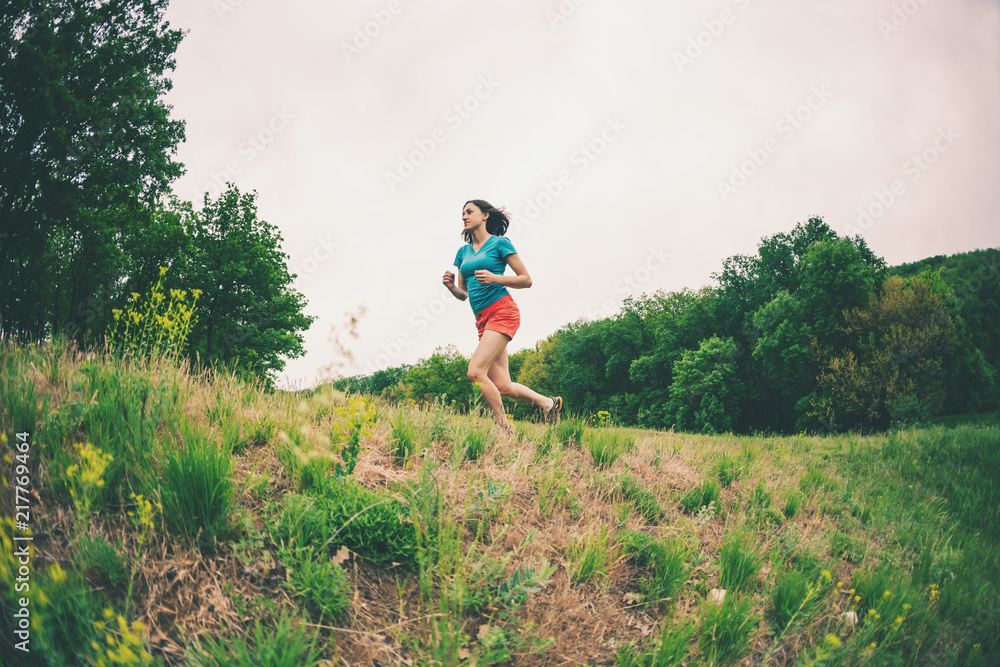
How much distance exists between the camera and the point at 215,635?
2.00 metres

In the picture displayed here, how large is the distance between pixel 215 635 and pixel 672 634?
223 centimetres

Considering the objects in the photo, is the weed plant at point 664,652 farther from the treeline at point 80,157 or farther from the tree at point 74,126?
the tree at point 74,126

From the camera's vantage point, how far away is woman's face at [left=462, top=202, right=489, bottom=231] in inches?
215

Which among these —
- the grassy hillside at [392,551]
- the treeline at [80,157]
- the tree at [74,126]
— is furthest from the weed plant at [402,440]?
the tree at [74,126]

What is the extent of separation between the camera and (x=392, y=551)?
248 cm

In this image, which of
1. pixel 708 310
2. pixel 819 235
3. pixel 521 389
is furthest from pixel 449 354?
pixel 521 389

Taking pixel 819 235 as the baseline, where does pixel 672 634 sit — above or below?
below

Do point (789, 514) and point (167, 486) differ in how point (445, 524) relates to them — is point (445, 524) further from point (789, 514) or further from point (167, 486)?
point (789, 514)

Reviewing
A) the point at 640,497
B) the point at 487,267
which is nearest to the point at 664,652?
the point at 640,497

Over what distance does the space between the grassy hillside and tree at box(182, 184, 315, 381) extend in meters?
20.5

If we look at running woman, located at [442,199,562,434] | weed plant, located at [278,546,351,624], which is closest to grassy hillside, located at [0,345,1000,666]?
weed plant, located at [278,546,351,624]

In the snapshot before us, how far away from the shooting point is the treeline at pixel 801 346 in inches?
1042

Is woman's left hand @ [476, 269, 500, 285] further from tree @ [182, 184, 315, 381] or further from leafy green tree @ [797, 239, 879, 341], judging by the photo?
leafy green tree @ [797, 239, 879, 341]

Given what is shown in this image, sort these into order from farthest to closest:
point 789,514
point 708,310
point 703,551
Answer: point 708,310 < point 789,514 < point 703,551
